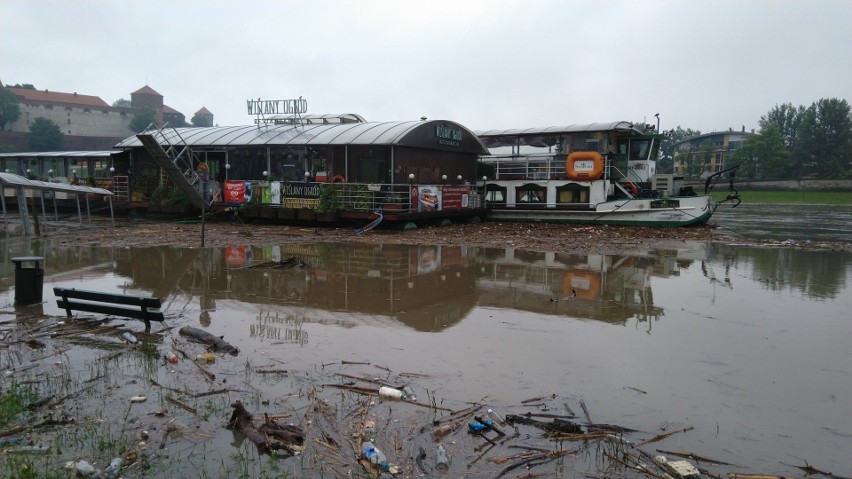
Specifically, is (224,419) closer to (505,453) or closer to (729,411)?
(505,453)

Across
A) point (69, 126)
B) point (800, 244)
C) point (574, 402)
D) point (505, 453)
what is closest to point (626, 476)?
point (505, 453)

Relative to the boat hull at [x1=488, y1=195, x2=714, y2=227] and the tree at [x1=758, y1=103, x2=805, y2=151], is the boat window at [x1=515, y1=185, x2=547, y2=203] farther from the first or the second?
the tree at [x1=758, y1=103, x2=805, y2=151]

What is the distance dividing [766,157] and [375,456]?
85.9 metres

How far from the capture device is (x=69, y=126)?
387 feet

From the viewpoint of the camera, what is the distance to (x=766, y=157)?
78.0m

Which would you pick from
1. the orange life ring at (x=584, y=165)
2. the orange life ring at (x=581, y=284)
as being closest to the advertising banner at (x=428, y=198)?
the orange life ring at (x=584, y=165)

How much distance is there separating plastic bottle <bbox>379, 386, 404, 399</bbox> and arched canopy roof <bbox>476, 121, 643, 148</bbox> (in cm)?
2371

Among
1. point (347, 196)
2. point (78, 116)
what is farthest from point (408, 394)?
point (78, 116)

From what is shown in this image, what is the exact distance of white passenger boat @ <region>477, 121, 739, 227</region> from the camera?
26.8 meters

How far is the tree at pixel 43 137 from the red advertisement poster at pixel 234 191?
8748cm

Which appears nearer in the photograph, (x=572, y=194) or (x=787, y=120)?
(x=572, y=194)

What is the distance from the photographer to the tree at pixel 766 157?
77.2 m

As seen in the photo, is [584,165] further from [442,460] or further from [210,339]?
[442,460]

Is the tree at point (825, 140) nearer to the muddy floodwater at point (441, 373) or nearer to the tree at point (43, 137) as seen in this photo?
the muddy floodwater at point (441, 373)
